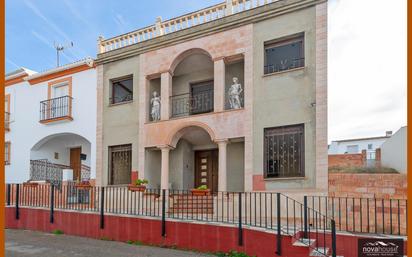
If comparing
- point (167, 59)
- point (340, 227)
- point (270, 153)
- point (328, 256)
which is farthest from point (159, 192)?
point (328, 256)

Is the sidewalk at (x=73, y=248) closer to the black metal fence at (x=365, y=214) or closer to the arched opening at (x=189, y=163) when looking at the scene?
the black metal fence at (x=365, y=214)

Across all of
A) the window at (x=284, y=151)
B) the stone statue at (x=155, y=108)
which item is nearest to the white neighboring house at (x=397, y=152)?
the window at (x=284, y=151)

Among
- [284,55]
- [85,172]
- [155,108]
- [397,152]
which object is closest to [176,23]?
[155,108]

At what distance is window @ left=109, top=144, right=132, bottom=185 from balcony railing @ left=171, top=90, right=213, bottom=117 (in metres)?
2.44

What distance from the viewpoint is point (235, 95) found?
13367mm

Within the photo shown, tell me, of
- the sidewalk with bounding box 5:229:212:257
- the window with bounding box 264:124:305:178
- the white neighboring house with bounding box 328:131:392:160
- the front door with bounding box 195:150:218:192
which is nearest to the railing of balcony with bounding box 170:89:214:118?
the front door with bounding box 195:150:218:192

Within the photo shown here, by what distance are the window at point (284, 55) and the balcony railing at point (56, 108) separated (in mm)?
9110

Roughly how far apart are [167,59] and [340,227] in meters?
8.54

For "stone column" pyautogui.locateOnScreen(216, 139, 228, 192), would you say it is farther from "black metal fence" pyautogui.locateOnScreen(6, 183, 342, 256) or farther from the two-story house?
"black metal fence" pyautogui.locateOnScreen(6, 183, 342, 256)

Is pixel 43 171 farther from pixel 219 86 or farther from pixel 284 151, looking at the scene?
pixel 284 151

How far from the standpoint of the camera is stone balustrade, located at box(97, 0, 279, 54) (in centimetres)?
1334

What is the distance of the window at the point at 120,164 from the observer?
1522 centimetres

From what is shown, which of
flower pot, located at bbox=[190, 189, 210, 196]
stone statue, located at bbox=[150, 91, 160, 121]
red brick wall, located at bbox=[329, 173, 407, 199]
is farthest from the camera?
stone statue, located at bbox=[150, 91, 160, 121]

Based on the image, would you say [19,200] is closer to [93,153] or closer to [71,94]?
[93,153]
